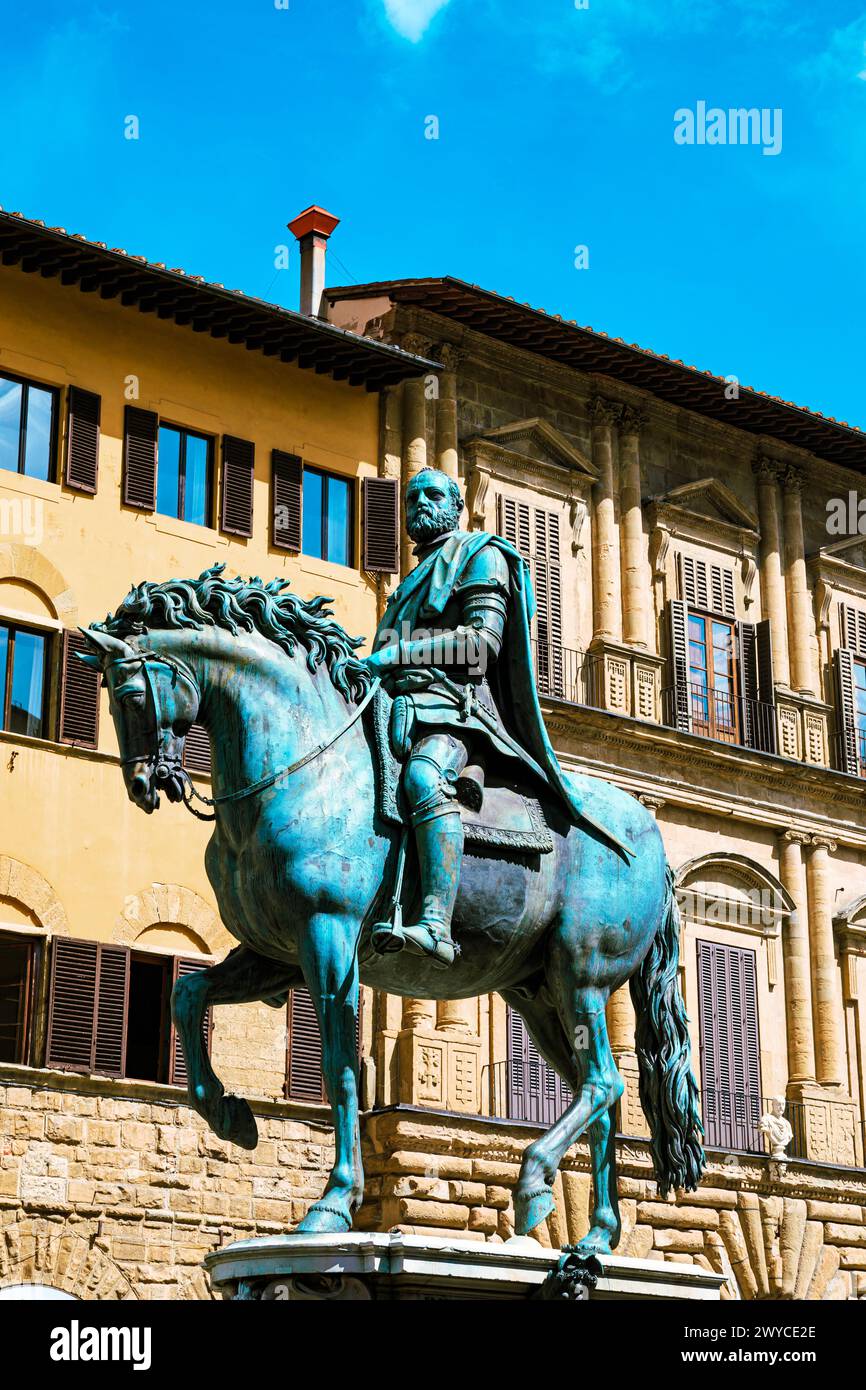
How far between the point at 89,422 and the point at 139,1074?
662 cm

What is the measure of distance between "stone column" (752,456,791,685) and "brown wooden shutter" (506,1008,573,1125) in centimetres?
675

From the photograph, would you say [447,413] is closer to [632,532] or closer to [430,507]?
[632,532]

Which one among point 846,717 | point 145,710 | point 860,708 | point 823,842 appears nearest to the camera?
point 145,710

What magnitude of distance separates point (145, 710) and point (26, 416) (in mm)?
14572

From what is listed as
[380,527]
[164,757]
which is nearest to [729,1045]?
[380,527]

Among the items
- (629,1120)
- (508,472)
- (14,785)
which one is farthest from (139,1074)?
(508,472)

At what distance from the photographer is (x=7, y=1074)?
66.1 ft

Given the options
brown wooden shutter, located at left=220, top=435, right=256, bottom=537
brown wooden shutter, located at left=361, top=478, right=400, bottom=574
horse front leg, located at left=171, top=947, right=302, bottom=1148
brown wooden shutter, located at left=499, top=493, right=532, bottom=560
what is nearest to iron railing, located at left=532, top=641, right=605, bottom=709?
brown wooden shutter, located at left=499, top=493, right=532, bottom=560

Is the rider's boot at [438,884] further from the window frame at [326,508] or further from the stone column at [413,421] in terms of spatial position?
the stone column at [413,421]

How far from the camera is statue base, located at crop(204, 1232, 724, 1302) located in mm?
7812

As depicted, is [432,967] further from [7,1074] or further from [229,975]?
[7,1074]

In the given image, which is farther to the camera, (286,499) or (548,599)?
(548,599)

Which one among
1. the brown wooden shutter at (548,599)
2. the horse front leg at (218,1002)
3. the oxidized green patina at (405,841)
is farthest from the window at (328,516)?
the horse front leg at (218,1002)

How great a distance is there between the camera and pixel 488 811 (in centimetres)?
894
